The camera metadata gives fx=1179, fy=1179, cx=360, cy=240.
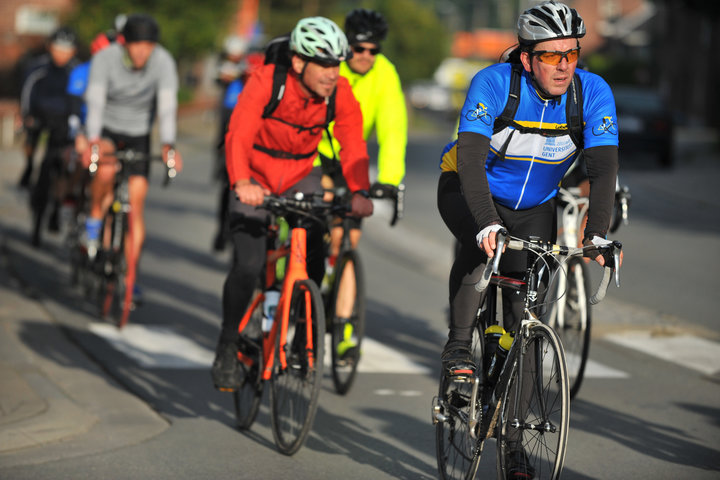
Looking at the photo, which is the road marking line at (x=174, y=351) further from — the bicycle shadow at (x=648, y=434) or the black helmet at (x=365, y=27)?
the black helmet at (x=365, y=27)

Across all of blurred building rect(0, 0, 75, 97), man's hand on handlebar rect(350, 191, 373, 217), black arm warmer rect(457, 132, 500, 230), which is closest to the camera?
black arm warmer rect(457, 132, 500, 230)

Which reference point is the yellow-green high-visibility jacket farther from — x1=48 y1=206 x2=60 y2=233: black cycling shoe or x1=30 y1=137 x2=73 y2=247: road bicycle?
x1=48 y1=206 x2=60 y2=233: black cycling shoe

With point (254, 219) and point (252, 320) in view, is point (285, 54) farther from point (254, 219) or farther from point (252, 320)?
point (252, 320)

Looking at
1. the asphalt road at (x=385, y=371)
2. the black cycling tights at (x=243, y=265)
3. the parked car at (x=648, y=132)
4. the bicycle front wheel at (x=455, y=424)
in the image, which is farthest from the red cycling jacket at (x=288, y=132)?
the parked car at (x=648, y=132)

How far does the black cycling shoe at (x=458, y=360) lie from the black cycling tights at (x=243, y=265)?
4.66ft

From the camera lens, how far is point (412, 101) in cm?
7794

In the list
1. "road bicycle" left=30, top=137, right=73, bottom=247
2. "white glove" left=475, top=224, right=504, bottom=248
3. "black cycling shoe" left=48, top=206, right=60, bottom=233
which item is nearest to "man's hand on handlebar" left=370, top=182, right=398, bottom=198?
"white glove" left=475, top=224, right=504, bottom=248

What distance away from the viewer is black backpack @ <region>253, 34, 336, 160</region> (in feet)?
19.7

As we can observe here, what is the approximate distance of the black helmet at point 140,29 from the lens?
328 inches

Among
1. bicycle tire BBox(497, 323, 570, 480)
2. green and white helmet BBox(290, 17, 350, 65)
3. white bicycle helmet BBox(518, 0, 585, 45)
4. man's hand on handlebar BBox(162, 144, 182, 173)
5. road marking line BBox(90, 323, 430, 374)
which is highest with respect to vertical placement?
white bicycle helmet BBox(518, 0, 585, 45)

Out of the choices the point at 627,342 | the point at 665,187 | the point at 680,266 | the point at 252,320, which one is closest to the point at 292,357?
the point at 252,320

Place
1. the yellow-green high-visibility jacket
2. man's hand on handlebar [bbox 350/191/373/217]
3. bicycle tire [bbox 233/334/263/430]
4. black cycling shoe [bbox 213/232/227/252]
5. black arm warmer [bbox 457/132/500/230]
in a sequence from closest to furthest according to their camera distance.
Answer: black arm warmer [bbox 457/132/500/230], man's hand on handlebar [bbox 350/191/373/217], bicycle tire [bbox 233/334/263/430], the yellow-green high-visibility jacket, black cycling shoe [bbox 213/232/227/252]

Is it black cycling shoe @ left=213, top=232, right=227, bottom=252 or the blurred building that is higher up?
the blurred building

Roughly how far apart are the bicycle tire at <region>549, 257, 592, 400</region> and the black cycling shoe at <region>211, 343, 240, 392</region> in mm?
1981
